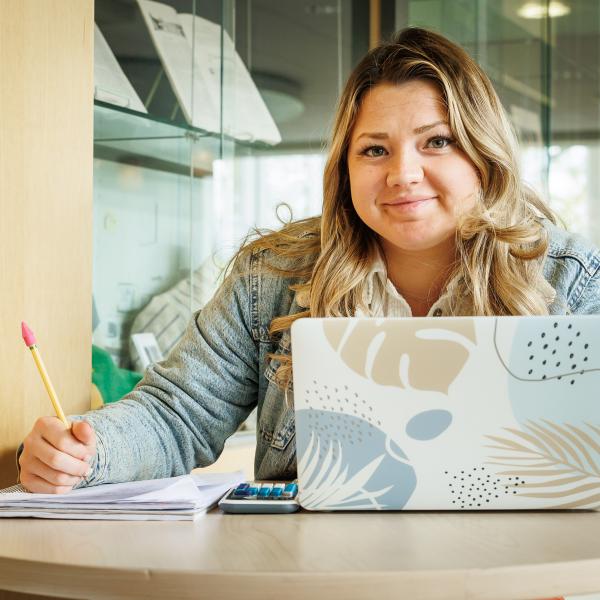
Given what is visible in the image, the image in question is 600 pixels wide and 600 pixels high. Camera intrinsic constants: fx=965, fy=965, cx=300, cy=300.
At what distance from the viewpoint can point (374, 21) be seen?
11.1 ft

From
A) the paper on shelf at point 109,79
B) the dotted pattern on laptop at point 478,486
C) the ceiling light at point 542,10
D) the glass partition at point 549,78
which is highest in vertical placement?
the ceiling light at point 542,10

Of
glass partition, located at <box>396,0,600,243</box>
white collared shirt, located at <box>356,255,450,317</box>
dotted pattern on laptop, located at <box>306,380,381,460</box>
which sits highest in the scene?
glass partition, located at <box>396,0,600,243</box>

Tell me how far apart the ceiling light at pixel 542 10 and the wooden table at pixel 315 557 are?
2.98 metres

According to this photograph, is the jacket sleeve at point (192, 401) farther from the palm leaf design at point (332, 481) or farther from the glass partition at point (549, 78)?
the glass partition at point (549, 78)

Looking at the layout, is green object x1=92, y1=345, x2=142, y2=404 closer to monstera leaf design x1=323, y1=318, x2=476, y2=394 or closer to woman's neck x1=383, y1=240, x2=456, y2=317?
woman's neck x1=383, y1=240, x2=456, y2=317

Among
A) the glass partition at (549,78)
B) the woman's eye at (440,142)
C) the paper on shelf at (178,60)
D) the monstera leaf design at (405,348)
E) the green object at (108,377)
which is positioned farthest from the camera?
the glass partition at (549,78)

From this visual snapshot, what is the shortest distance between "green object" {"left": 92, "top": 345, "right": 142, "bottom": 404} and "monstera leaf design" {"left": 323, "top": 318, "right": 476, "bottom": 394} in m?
1.05

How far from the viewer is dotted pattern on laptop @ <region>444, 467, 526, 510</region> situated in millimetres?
1046

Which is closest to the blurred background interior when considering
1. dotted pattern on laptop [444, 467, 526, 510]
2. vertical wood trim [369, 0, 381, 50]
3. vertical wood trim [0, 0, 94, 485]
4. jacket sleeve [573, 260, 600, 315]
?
vertical wood trim [369, 0, 381, 50]

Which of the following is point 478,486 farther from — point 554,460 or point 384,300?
point 384,300

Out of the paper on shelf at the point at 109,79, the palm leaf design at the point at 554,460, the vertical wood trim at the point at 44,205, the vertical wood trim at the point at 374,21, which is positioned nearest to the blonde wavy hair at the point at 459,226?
the vertical wood trim at the point at 44,205

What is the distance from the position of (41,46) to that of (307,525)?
0.82 metres

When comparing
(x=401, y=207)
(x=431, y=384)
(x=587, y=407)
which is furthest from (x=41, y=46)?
(x=587, y=407)

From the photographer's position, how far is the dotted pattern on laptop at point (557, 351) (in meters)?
1.00
